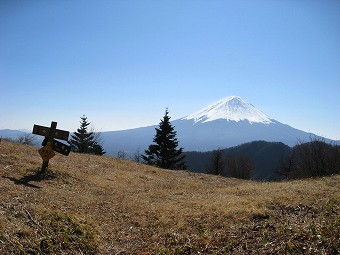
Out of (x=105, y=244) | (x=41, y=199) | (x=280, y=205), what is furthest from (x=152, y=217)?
(x=280, y=205)

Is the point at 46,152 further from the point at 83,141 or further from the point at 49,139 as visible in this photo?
the point at 83,141

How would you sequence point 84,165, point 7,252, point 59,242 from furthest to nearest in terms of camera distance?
1. point 84,165
2. point 59,242
3. point 7,252

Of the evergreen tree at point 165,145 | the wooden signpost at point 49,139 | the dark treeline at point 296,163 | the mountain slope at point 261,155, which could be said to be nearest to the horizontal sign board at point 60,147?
the wooden signpost at point 49,139

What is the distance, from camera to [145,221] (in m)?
9.48

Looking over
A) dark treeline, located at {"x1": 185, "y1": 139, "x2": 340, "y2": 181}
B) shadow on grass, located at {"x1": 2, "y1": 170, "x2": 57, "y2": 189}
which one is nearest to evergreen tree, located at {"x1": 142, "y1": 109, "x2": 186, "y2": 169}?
dark treeline, located at {"x1": 185, "y1": 139, "x2": 340, "y2": 181}

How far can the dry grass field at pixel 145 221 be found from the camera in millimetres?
6441

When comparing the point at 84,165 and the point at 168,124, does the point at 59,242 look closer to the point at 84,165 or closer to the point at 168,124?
the point at 84,165

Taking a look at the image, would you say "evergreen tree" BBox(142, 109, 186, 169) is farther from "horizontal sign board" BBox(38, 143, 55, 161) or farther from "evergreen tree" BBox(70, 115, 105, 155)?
"horizontal sign board" BBox(38, 143, 55, 161)

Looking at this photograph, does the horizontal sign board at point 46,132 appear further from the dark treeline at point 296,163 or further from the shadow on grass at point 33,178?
the dark treeline at point 296,163

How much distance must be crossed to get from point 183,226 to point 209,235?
112 centimetres

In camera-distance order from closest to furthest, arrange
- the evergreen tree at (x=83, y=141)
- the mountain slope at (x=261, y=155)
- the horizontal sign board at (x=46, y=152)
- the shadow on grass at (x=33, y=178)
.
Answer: the shadow on grass at (x=33, y=178)
the horizontal sign board at (x=46, y=152)
the evergreen tree at (x=83, y=141)
the mountain slope at (x=261, y=155)

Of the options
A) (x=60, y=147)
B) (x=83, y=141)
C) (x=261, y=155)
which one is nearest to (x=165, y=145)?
(x=83, y=141)

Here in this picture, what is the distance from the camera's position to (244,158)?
5891 centimetres

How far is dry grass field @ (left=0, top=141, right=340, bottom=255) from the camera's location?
6441 mm
